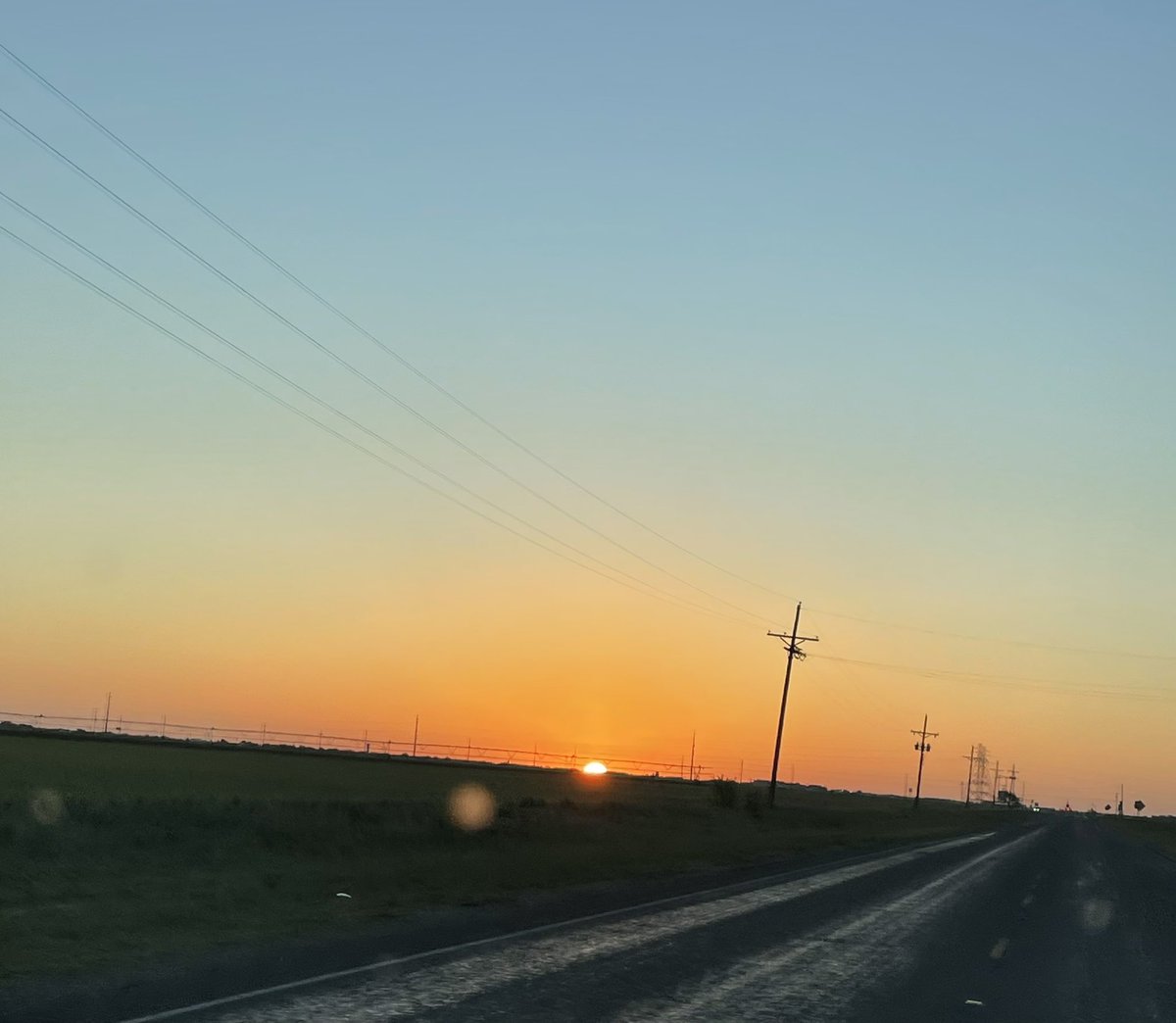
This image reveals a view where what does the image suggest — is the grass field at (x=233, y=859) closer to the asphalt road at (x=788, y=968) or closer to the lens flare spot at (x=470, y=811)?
the lens flare spot at (x=470, y=811)

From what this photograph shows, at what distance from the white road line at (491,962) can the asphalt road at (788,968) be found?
0.04 meters

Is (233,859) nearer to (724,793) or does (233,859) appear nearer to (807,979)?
(807,979)

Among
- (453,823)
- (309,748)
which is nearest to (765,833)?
(453,823)

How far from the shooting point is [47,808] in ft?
80.4

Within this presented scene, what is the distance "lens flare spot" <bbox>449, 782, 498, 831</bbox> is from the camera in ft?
123

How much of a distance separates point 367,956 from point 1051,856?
4306 centimetres

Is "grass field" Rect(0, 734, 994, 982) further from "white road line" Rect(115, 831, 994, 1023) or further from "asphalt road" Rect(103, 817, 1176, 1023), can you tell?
"asphalt road" Rect(103, 817, 1176, 1023)

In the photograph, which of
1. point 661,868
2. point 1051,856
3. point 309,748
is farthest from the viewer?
point 309,748

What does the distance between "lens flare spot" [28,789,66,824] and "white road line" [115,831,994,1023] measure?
10668 millimetres

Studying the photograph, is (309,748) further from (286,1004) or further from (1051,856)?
(286,1004)

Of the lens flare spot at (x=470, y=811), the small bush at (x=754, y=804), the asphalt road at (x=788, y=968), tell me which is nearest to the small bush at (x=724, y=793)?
the small bush at (x=754, y=804)

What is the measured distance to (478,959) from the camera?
14.6 meters

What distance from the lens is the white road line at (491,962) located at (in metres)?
11.2

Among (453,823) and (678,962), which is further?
(453,823)
